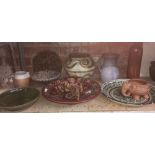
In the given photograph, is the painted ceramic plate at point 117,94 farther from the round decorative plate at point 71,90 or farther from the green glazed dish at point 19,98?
the green glazed dish at point 19,98

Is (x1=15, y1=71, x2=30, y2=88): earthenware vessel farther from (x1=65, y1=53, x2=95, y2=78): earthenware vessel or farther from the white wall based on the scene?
the white wall

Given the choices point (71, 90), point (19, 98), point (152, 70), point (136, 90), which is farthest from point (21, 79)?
point (152, 70)

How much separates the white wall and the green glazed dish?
0.64m

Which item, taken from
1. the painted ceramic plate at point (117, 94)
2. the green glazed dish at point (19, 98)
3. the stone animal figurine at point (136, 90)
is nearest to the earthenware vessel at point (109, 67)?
the painted ceramic plate at point (117, 94)

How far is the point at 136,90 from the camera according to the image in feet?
3.28

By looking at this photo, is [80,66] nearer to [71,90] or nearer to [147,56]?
[71,90]

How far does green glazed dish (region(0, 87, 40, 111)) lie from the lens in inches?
37.4

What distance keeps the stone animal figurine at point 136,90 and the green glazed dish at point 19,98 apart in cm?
42

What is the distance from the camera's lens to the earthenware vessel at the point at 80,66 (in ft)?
3.74
